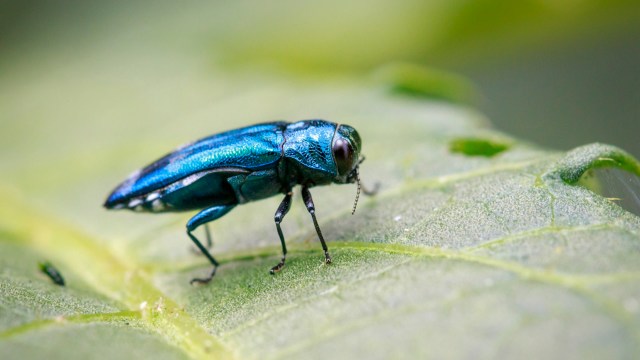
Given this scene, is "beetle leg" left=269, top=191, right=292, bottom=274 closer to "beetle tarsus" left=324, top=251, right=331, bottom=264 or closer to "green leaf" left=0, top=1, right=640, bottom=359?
"green leaf" left=0, top=1, right=640, bottom=359

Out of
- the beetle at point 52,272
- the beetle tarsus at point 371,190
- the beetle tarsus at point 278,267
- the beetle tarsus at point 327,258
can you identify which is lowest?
the beetle tarsus at point 371,190

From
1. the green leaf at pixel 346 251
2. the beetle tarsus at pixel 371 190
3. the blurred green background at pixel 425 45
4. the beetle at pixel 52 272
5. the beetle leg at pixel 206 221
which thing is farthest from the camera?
the blurred green background at pixel 425 45

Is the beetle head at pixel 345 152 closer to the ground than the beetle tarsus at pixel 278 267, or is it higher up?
higher up

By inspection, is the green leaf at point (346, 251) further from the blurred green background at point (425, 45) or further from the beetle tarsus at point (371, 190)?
the blurred green background at point (425, 45)

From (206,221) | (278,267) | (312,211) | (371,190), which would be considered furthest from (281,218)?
(371,190)

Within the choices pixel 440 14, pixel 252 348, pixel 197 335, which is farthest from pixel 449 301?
pixel 440 14

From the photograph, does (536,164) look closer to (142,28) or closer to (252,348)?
(252,348)

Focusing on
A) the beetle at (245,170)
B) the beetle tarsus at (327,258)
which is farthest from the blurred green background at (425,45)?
the beetle tarsus at (327,258)

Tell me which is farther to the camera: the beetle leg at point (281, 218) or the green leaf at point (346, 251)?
the beetle leg at point (281, 218)

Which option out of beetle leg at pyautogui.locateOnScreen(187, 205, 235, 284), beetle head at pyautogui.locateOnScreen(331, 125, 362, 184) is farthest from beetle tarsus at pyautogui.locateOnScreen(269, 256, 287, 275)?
beetle head at pyautogui.locateOnScreen(331, 125, 362, 184)

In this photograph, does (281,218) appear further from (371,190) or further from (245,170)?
(371,190)
